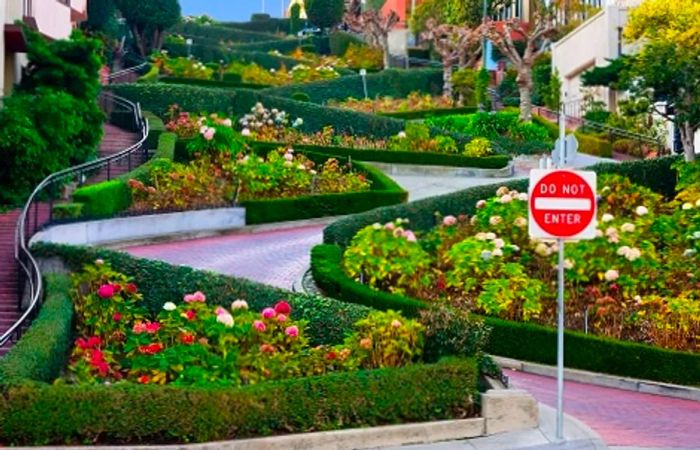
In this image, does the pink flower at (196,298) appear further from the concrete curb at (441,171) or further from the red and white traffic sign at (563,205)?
the concrete curb at (441,171)

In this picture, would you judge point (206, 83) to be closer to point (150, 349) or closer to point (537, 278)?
point (537, 278)

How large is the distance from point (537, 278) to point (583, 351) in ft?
8.92

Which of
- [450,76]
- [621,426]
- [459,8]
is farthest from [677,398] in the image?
[459,8]

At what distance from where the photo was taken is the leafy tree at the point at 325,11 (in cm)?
7950

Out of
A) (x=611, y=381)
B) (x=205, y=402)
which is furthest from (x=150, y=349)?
(x=611, y=381)

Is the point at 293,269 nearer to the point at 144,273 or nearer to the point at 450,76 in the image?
the point at 144,273

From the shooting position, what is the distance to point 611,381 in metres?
14.6

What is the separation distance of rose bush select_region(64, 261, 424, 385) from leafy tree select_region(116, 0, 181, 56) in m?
45.2

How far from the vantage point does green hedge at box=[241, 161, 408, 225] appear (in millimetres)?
24609

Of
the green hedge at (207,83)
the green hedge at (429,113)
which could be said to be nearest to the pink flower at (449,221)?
the green hedge at (429,113)

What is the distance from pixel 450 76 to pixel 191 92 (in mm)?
21068

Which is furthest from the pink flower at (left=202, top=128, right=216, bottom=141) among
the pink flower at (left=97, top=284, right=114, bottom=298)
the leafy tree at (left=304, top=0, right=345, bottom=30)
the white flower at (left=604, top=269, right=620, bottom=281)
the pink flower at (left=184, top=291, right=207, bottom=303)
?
the leafy tree at (left=304, top=0, right=345, bottom=30)

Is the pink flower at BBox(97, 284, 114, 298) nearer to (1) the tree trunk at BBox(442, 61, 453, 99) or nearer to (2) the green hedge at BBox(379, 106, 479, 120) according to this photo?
(2) the green hedge at BBox(379, 106, 479, 120)

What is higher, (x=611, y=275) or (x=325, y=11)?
(x=325, y=11)
